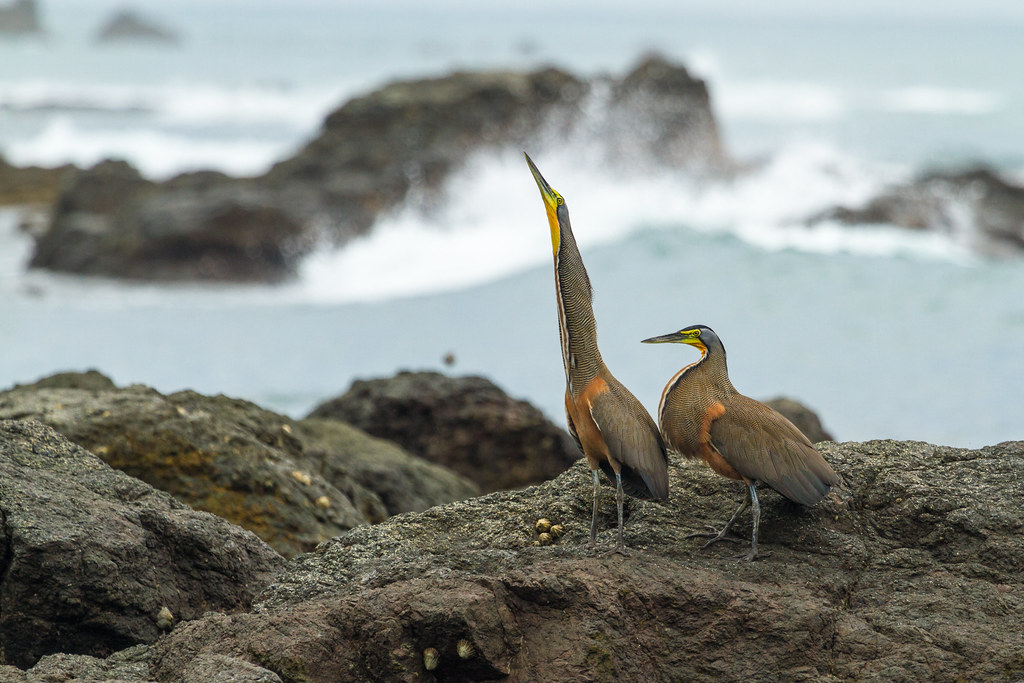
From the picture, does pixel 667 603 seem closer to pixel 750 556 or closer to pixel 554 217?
pixel 750 556

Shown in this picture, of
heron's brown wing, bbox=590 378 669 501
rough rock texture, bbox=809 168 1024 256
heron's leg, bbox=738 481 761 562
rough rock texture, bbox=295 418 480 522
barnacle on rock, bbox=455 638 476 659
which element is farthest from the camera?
rough rock texture, bbox=809 168 1024 256

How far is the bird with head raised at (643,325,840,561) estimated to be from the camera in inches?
150

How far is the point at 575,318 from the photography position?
396 centimetres

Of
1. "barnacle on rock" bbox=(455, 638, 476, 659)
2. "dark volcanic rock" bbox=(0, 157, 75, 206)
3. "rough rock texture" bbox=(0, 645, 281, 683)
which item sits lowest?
"rough rock texture" bbox=(0, 645, 281, 683)

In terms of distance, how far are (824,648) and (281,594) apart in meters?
1.72

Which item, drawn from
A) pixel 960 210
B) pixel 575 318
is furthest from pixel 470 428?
pixel 960 210

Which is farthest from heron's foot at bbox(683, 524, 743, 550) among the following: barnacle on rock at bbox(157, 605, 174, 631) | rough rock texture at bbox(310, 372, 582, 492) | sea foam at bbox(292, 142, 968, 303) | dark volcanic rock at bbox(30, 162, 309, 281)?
dark volcanic rock at bbox(30, 162, 309, 281)

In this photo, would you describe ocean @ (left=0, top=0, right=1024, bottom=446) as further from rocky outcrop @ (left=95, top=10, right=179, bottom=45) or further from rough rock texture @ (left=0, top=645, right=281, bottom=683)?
rocky outcrop @ (left=95, top=10, right=179, bottom=45)

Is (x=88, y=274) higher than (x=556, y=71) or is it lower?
lower

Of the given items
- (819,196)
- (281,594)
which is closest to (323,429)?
(281,594)

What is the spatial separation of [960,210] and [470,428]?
1563 centimetres

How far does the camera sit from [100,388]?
7.10 metres

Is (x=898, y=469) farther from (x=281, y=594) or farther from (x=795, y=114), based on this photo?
(x=795, y=114)

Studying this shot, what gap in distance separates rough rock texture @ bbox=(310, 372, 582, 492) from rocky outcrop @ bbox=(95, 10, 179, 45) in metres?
104
